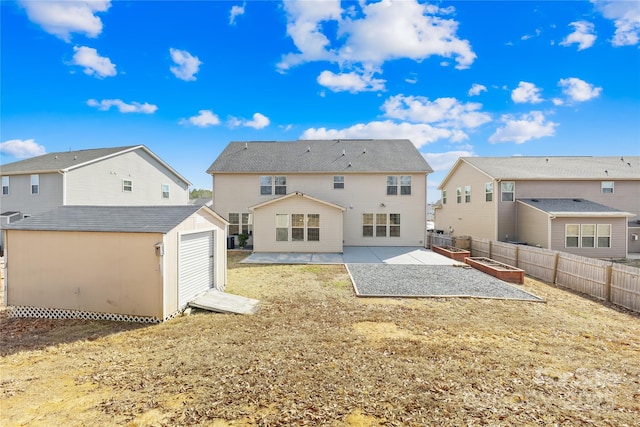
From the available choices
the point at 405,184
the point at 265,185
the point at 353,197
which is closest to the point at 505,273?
the point at 405,184

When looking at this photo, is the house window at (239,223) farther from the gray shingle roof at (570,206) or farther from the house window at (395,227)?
the gray shingle roof at (570,206)

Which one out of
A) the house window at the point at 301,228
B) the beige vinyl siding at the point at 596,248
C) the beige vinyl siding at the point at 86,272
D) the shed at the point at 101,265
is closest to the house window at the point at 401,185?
the house window at the point at 301,228

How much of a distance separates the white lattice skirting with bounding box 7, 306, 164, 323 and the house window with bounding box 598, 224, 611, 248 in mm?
21799

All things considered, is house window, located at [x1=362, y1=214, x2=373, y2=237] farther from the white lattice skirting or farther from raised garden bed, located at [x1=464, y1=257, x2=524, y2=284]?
the white lattice skirting

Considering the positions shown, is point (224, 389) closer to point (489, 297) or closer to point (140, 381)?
point (140, 381)

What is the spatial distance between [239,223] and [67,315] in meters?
12.5

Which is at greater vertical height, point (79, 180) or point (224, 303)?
point (79, 180)

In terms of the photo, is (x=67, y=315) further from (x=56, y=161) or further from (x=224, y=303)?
(x=56, y=161)

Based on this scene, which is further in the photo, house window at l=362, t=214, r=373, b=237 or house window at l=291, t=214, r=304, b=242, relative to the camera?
house window at l=362, t=214, r=373, b=237

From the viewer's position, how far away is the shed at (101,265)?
657 centimetres

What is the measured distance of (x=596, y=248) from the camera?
1572 cm

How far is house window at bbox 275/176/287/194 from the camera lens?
19.2m

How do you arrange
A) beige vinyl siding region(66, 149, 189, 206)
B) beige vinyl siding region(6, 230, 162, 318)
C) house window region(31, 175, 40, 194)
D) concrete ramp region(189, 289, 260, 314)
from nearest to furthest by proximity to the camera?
beige vinyl siding region(6, 230, 162, 318) < concrete ramp region(189, 289, 260, 314) < beige vinyl siding region(66, 149, 189, 206) < house window region(31, 175, 40, 194)

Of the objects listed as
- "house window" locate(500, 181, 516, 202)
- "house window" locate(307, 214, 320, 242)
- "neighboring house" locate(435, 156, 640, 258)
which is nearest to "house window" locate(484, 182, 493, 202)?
"neighboring house" locate(435, 156, 640, 258)
